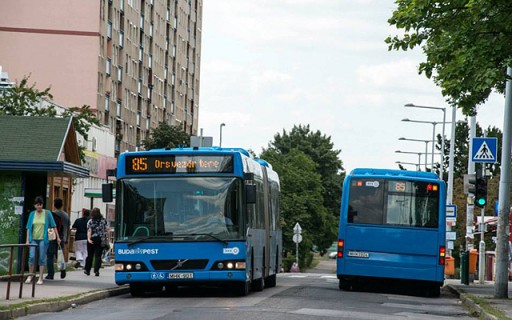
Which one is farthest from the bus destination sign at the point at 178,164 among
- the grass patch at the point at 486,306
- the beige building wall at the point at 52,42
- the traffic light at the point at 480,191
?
the beige building wall at the point at 52,42

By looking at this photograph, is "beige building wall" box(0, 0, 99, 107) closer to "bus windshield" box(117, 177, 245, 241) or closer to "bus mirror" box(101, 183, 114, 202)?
"bus mirror" box(101, 183, 114, 202)

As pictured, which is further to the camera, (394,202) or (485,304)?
(394,202)

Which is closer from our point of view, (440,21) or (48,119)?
(440,21)

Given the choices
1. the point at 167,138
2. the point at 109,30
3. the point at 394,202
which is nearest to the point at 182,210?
the point at 394,202

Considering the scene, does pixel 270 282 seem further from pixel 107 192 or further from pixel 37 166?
pixel 107 192

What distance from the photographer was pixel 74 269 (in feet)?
125

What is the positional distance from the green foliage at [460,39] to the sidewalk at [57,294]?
790cm

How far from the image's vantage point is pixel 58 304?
21375 mm

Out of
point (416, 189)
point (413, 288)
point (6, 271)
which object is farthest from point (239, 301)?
point (413, 288)

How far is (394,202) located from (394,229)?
0.68 m

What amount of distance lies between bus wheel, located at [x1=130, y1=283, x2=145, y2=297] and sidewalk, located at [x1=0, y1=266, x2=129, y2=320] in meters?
0.52

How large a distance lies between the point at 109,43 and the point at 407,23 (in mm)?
61687

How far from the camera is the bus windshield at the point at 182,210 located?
24.6 m

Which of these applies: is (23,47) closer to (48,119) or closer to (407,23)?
(48,119)
